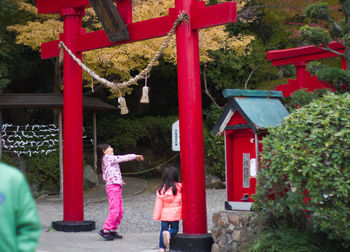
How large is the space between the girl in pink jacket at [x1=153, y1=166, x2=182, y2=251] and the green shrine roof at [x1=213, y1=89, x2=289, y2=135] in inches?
35.0

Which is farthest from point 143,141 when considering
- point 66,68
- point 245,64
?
point 66,68

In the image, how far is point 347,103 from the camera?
16.0 ft

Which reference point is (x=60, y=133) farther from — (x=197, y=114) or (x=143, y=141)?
(x=197, y=114)

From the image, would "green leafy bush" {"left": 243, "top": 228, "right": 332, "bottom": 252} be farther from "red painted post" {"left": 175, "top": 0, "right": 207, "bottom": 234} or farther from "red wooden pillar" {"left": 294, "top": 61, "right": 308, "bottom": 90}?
"red wooden pillar" {"left": 294, "top": 61, "right": 308, "bottom": 90}

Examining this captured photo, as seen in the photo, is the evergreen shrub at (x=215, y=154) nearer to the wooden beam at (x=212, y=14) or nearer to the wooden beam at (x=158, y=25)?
the wooden beam at (x=158, y=25)

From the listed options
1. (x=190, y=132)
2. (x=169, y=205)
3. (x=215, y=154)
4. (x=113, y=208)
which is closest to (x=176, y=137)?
(x=113, y=208)

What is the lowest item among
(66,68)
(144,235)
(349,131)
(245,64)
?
(144,235)

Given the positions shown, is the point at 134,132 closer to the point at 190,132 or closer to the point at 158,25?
the point at 158,25

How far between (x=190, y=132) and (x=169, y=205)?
103 centimetres

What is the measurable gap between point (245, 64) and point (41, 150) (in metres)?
8.03

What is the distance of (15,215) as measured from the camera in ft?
7.66

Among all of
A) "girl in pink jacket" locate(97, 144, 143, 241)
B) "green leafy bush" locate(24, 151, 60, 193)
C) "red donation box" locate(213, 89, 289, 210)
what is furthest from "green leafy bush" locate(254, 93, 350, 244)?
"green leafy bush" locate(24, 151, 60, 193)

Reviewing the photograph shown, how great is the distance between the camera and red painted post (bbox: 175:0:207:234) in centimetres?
634

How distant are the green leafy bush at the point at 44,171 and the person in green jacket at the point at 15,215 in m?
12.1
